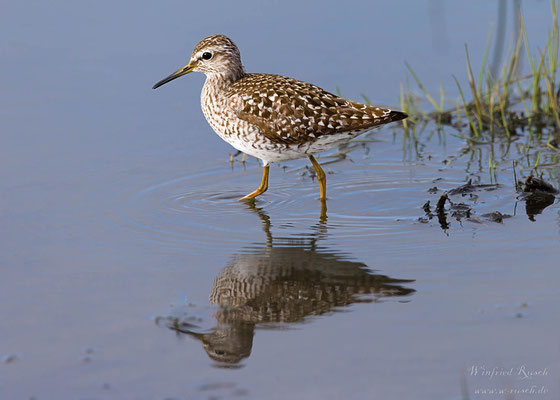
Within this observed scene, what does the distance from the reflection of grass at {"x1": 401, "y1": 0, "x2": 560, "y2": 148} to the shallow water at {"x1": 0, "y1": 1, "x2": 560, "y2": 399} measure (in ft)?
1.16

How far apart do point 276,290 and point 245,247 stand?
94 centimetres

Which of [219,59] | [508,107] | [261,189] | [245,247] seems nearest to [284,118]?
[261,189]

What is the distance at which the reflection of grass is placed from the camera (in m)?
9.35

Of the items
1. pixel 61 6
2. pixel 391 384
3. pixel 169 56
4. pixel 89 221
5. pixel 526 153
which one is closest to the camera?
pixel 391 384

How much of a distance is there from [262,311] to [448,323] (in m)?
1.21

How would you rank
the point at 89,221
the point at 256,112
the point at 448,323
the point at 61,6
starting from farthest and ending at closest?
1. the point at 61,6
2. the point at 256,112
3. the point at 89,221
4. the point at 448,323

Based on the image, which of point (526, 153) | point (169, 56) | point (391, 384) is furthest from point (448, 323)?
point (169, 56)

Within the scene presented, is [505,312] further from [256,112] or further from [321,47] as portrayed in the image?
[321,47]

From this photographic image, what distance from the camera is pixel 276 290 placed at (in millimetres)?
5883

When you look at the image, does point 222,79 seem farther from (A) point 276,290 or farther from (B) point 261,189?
(A) point 276,290

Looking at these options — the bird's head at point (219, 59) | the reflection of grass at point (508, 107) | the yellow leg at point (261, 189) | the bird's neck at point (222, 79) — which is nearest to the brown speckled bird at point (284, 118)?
the yellow leg at point (261, 189)

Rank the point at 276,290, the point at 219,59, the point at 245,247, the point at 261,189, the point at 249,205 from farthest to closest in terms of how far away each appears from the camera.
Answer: the point at 219,59 < the point at 261,189 < the point at 249,205 < the point at 245,247 < the point at 276,290

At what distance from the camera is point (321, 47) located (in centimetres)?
1188

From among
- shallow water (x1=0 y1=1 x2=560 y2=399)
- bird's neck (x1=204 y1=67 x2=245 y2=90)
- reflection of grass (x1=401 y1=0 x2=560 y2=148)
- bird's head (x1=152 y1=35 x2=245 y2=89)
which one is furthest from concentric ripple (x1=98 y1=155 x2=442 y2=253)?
reflection of grass (x1=401 y1=0 x2=560 y2=148)
